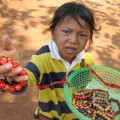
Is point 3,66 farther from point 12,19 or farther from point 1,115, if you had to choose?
point 12,19

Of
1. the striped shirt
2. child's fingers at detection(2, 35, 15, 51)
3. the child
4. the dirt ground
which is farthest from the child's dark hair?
the dirt ground

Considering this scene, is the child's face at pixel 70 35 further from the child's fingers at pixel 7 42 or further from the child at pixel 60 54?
the child's fingers at pixel 7 42

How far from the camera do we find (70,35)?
48.3 inches

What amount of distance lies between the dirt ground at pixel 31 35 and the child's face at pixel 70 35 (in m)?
1.31

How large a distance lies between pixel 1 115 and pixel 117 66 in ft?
7.53

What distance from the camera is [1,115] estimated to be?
2066 mm

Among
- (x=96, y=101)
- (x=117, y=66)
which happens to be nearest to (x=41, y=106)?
(x=96, y=101)

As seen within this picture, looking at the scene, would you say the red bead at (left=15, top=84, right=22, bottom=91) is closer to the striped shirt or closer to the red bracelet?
the red bracelet

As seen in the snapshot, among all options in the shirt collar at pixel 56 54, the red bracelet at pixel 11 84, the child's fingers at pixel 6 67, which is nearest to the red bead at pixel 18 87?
the red bracelet at pixel 11 84

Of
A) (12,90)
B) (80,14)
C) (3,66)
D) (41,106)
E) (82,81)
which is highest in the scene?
(80,14)

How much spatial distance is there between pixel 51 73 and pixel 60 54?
198 mm

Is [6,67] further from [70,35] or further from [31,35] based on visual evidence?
[31,35]

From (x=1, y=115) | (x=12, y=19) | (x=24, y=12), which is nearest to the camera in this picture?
(x=1, y=115)

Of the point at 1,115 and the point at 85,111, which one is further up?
the point at 85,111
